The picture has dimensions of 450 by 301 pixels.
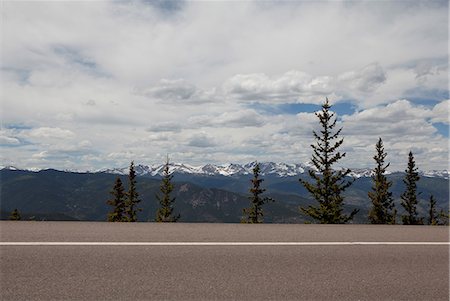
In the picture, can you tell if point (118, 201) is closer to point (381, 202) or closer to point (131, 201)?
point (131, 201)

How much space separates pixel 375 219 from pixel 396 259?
186 feet

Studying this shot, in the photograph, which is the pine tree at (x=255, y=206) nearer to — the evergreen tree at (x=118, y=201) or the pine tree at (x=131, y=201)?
the pine tree at (x=131, y=201)

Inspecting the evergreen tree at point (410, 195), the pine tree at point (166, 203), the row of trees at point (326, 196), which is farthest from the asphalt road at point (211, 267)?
the evergreen tree at point (410, 195)

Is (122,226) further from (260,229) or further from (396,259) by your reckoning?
(396,259)

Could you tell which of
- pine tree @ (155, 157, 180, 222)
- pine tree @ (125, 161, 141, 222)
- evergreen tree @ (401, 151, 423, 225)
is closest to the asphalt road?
pine tree @ (155, 157, 180, 222)

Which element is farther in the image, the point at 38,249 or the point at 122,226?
the point at 122,226

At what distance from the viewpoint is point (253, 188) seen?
59.9 meters

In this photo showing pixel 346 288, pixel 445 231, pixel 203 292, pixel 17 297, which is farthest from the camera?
pixel 445 231

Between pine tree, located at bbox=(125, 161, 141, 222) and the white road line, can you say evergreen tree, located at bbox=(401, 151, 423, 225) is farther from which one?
the white road line

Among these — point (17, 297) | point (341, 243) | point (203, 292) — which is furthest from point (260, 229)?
point (17, 297)

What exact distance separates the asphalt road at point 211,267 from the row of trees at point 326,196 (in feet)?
119

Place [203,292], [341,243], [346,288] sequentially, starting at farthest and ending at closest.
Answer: [341,243], [346,288], [203,292]

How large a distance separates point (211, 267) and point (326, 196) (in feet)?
141

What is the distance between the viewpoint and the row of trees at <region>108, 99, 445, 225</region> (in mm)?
47094
